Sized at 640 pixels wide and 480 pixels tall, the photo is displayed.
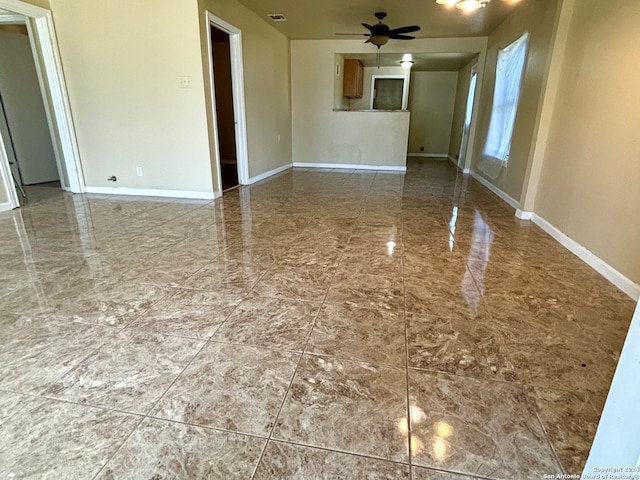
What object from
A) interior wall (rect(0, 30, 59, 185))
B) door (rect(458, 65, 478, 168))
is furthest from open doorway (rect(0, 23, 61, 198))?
door (rect(458, 65, 478, 168))

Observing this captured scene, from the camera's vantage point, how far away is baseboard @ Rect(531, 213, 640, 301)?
2070 millimetres

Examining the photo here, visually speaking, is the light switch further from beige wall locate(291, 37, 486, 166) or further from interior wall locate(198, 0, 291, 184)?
beige wall locate(291, 37, 486, 166)

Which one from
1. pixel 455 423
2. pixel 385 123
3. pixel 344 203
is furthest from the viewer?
pixel 385 123

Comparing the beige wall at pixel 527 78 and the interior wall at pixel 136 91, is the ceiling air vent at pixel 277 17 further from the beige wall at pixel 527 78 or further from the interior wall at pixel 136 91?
the beige wall at pixel 527 78

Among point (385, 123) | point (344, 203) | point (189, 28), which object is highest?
point (189, 28)

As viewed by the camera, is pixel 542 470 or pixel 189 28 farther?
pixel 189 28

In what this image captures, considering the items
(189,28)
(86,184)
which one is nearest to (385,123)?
(189,28)

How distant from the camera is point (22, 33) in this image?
4887 millimetres

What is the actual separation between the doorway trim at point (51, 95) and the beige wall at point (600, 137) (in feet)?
17.4

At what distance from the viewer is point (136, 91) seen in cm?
409

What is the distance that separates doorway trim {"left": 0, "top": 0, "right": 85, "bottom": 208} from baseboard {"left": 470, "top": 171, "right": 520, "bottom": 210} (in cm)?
538

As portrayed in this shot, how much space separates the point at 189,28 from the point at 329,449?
13.8 ft

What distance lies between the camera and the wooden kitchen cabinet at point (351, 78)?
7.98 m

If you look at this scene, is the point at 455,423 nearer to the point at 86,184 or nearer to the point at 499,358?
the point at 499,358
